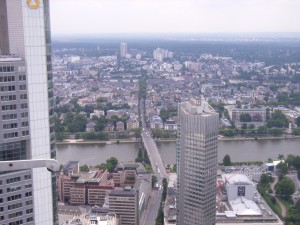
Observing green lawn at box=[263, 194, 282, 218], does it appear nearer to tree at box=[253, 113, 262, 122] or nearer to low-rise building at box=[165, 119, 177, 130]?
low-rise building at box=[165, 119, 177, 130]

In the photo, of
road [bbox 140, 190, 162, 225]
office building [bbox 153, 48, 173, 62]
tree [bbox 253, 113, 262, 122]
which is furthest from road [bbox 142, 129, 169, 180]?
office building [bbox 153, 48, 173, 62]

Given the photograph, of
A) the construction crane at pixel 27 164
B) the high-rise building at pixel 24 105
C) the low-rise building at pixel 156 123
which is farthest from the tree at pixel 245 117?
the construction crane at pixel 27 164

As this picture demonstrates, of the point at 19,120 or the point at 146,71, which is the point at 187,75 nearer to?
the point at 146,71

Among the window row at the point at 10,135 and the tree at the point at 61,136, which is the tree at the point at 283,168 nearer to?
the tree at the point at 61,136

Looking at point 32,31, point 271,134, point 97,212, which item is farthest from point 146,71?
point 32,31

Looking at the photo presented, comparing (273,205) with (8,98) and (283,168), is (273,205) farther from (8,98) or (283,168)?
(8,98)

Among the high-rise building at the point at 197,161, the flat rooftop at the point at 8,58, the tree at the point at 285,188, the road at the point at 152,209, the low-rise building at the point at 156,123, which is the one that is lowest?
the road at the point at 152,209

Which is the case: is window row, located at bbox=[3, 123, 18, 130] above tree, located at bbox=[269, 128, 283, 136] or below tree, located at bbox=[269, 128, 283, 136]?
above

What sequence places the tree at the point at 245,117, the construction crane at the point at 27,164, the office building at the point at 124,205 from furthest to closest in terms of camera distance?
the tree at the point at 245,117 → the office building at the point at 124,205 → the construction crane at the point at 27,164
